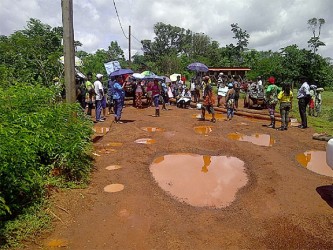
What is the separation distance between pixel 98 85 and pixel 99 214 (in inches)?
274

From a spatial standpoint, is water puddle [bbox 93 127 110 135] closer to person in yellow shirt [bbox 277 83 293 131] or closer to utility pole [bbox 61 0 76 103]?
utility pole [bbox 61 0 76 103]

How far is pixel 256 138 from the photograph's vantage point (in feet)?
31.3

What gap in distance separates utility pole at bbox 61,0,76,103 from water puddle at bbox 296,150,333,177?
18.4ft

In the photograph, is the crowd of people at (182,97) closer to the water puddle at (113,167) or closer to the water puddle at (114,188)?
the water puddle at (113,167)

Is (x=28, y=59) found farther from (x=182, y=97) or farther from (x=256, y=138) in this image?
(x=182, y=97)

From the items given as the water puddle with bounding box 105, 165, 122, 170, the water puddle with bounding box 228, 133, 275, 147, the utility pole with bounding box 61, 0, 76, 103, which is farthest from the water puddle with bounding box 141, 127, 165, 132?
the water puddle with bounding box 105, 165, 122, 170

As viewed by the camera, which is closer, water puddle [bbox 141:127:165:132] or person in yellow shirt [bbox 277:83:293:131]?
person in yellow shirt [bbox 277:83:293:131]

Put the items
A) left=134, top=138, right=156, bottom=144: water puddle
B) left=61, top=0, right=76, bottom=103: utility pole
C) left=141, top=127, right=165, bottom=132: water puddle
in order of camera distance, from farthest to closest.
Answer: left=141, top=127, right=165, bottom=132: water puddle, left=134, top=138, right=156, bottom=144: water puddle, left=61, top=0, right=76, bottom=103: utility pole

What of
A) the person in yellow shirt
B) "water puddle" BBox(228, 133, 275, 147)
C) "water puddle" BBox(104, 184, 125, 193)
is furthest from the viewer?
the person in yellow shirt

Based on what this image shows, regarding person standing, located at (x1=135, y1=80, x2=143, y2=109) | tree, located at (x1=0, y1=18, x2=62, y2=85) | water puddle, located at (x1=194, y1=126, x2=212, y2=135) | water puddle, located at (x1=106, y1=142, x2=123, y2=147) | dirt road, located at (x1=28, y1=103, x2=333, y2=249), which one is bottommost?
dirt road, located at (x1=28, y1=103, x2=333, y2=249)

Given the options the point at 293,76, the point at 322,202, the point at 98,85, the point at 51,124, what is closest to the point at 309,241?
the point at 322,202

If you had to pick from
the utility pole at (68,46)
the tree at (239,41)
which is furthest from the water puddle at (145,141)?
the tree at (239,41)

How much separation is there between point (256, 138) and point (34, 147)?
7.09m

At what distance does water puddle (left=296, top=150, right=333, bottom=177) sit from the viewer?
21.2 ft
